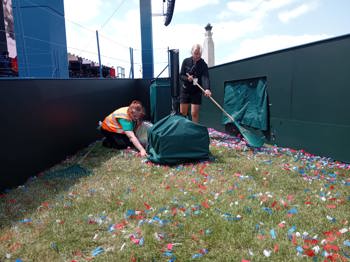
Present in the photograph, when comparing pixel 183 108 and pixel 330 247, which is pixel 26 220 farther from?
pixel 183 108

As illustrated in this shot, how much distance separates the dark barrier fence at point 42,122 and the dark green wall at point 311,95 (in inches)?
133

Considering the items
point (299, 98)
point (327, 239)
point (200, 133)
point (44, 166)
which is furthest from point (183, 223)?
point (299, 98)

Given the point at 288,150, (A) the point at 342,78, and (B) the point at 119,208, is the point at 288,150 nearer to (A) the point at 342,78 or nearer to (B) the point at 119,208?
(A) the point at 342,78

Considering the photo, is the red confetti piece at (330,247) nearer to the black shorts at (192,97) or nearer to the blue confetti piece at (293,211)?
the blue confetti piece at (293,211)

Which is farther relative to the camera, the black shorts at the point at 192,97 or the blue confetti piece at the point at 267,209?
the black shorts at the point at 192,97

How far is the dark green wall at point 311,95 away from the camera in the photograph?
3.59m

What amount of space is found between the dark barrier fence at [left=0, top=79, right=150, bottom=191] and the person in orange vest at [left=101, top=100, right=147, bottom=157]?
0.60 m

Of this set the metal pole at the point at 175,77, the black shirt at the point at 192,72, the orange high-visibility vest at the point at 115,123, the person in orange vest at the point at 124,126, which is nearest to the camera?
the person in orange vest at the point at 124,126

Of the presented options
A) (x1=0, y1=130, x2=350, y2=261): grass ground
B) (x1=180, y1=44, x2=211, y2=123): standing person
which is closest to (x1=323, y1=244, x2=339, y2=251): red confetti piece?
(x1=0, y1=130, x2=350, y2=261): grass ground

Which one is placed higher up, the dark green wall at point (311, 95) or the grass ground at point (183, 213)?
the dark green wall at point (311, 95)

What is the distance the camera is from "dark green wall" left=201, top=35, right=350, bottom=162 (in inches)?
141

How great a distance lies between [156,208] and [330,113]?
2.86m

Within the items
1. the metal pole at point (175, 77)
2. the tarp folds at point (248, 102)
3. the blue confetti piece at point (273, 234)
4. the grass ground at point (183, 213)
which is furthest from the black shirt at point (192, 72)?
the blue confetti piece at point (273, 234)

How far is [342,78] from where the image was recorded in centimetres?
357
